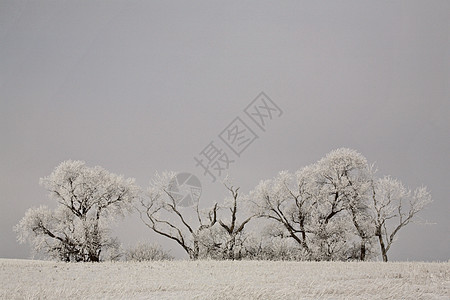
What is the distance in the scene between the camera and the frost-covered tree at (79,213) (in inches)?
1072

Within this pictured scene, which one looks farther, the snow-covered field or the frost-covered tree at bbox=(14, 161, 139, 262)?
the frost-covered tree at bbox=(14, 161, 139, 262)

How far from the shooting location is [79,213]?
2812 centimetres

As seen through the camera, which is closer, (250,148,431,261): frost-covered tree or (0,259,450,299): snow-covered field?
(0,259,450,299): snow-covered field

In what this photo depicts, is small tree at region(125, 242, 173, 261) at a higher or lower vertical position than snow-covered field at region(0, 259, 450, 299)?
higher

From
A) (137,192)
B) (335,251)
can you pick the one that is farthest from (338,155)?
(137,192)

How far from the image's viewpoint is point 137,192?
95.5 ft

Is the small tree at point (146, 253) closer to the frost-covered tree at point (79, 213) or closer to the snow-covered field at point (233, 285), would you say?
the frost-covered tree at point (79, 213)

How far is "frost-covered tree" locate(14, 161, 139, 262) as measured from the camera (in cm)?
2723

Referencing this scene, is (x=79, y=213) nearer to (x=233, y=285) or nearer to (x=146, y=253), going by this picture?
(x=146, y=253)

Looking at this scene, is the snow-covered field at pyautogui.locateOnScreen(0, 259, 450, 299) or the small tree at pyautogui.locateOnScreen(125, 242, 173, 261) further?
the small tree at pyautogui.locateOnScreen(125, 242, 173, 261)

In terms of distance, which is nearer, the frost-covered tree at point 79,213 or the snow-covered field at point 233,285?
the snow-covered field at point 233,285

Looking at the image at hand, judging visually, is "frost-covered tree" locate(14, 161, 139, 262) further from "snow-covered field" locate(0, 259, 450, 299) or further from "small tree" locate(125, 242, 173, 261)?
"snow-covered field" locate(0, 259, 450, 299)

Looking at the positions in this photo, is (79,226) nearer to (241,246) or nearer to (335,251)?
(241,246)

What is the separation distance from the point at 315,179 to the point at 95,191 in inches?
567
